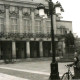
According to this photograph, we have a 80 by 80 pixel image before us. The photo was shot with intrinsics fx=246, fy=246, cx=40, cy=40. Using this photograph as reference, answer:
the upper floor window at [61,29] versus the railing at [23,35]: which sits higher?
the upper floor window at [61,29]

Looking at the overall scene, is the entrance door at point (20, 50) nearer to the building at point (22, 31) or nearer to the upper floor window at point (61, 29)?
the building at point (22, 31)

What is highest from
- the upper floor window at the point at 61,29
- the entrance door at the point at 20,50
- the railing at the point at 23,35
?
the upper floor window at the point at 61,29

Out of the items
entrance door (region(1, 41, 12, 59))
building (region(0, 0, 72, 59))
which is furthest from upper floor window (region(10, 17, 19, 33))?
entrance door (region(1, 41, 12, 59))

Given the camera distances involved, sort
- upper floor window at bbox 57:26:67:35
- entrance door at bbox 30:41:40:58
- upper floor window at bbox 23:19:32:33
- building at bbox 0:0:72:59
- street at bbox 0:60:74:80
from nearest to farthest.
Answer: street at bbox 0:60:74:80, building at bbox 0:0:72:59, upper floor window at bbox 23:19:32:33, entrance door at bbox 30:41:40:58, upper floor window at bbox 57:26:67:35

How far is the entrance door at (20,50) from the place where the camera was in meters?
50.4

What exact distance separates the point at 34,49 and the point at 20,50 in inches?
136

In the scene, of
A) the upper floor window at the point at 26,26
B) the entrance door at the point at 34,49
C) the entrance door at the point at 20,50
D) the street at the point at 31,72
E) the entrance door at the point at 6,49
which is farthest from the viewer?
the entrance door at the point at 34,49

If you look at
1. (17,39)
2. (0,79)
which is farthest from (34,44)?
(0,79)

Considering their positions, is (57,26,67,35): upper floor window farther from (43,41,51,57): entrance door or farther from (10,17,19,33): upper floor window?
(10,17,19,33): upper floor window

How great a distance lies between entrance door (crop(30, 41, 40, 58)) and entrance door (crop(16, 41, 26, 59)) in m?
1.80

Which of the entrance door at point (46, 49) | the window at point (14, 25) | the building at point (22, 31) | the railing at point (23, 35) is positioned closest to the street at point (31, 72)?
the railing at point (23, 35)

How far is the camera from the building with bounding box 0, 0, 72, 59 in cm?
4741

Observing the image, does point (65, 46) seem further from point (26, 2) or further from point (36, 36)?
point (26, 2)

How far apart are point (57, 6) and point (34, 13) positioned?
37707 mm
